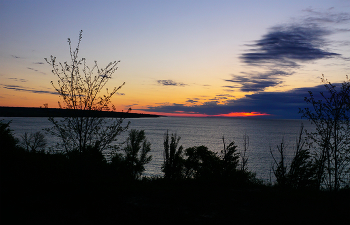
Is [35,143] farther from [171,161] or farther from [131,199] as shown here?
[131,199]

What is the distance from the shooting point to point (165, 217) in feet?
20.3

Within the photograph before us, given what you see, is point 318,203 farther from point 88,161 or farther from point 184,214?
point 88,161

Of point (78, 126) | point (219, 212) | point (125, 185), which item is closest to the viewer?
point (219, 212)

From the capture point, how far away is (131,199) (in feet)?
24.8

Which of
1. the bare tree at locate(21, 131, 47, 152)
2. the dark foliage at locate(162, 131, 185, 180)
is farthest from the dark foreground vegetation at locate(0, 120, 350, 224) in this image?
the bare tree at locate(21, 131, 47, 152)

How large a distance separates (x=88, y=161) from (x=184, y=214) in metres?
4.15

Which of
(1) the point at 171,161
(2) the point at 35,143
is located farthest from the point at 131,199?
(2) the point at 35,143

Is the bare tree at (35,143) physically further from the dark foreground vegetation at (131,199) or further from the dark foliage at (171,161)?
the dark foliage at (171,161)

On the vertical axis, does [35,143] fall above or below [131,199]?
below

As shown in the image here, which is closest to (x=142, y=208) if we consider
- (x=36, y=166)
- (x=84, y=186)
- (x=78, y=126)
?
(x=84, y=186)

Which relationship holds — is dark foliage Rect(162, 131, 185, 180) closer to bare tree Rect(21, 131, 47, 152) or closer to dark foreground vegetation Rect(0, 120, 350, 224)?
dark foreground vegetation Rect(0, 120, 350, 224)

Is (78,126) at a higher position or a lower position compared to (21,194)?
higher

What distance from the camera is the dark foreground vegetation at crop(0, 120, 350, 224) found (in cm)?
615

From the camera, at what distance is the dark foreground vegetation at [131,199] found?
615 cm
